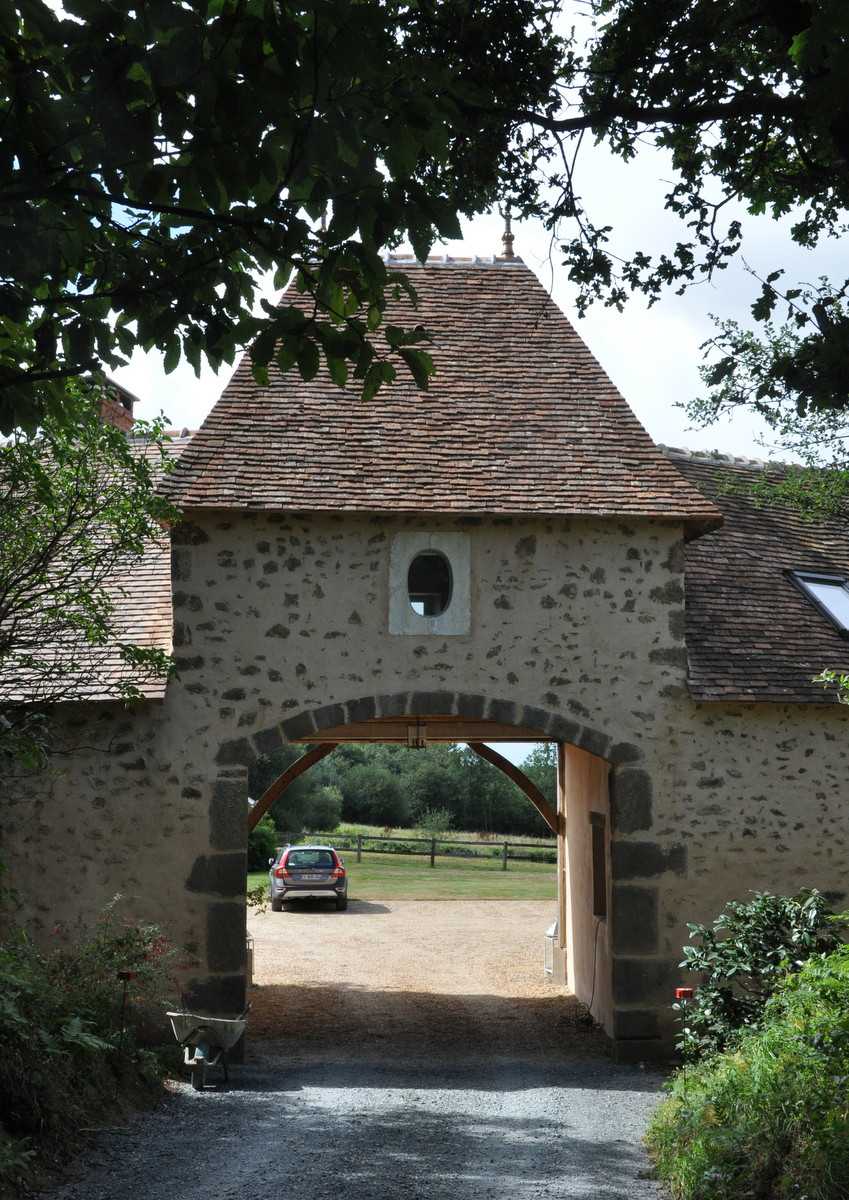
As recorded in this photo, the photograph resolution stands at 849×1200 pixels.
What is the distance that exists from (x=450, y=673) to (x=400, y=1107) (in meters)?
Answer: 3.52

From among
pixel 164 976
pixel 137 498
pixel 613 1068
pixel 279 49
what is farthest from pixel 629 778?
pixel 279 49

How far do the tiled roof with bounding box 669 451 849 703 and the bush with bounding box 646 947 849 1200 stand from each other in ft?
13.0

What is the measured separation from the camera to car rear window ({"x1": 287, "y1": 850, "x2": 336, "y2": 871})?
22.4 m

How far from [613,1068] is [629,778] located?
230 cm

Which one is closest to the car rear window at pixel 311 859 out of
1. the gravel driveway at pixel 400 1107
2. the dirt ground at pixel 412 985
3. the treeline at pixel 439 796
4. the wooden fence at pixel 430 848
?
the dirt ground at pixel 412 985

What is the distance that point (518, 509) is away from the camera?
9859 millimetres

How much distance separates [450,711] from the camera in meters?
9.95

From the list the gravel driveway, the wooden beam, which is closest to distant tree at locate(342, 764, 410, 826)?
the gravel driveway

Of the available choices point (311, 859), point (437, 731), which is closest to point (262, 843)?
point (311, 859)

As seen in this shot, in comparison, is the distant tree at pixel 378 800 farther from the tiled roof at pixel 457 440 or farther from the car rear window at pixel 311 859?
the tiled roof at pixel 457 440

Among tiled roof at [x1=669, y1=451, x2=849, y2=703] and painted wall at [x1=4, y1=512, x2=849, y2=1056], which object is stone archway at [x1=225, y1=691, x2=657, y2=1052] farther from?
tiled roof at [x1=669, y1=451, x2=849, y2=703]

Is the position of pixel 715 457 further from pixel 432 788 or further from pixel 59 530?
pixel 432 788

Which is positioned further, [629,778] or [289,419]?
[289,419]

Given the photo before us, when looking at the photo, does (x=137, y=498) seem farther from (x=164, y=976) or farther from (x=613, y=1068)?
(x=613, y=1068)
